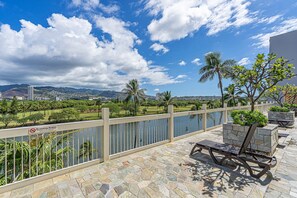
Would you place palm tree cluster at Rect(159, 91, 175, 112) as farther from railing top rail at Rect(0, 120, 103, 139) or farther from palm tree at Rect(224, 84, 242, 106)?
railing top rail at Rect(0, 120, 103, 139)

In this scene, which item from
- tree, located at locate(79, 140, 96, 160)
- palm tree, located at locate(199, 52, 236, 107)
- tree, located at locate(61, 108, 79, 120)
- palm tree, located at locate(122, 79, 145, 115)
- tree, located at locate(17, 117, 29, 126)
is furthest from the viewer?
tree, located at locate(61, 108, 79, 120)

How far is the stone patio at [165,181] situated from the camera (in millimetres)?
2242

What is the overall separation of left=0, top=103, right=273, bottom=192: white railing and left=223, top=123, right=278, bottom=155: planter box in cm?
152

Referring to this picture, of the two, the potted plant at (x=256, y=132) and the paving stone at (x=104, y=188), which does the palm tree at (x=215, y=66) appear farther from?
the paving stone at (x=104, y=188)

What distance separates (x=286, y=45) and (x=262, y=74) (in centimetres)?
1962

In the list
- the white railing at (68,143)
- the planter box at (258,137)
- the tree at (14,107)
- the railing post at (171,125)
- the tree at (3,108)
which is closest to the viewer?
the white railing at (68,143)

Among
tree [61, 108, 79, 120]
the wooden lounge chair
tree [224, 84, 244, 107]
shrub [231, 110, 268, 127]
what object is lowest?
tree [61, 108, 79, 120]

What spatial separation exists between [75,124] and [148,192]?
1.89m

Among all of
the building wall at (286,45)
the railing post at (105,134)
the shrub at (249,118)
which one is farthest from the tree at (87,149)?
the building wall at (286,45)

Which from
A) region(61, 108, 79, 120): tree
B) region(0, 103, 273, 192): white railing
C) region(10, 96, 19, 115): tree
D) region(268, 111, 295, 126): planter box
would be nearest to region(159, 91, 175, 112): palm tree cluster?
region(268, 111, 295, 126): planter box

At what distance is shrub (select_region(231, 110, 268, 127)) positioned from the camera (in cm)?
403

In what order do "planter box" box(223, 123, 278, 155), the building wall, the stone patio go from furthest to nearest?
the building wall
"planter box" box(223, 123, 278, 155)
the stone patio

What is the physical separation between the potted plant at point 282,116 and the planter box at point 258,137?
513cm

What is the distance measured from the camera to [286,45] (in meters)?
17.4
